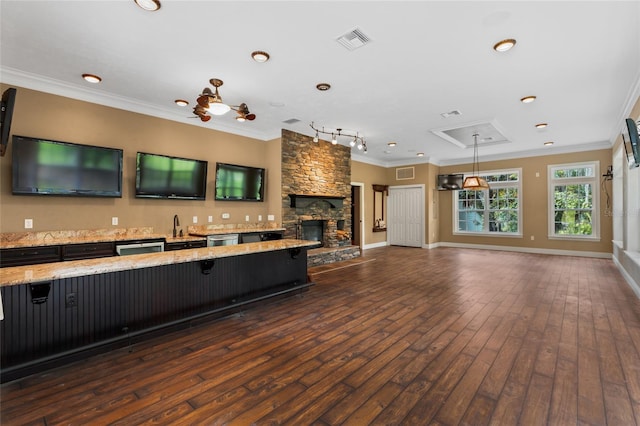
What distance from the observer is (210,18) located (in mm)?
2775

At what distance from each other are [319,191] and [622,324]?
5.42 meters

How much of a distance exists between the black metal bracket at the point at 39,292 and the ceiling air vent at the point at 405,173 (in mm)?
9676

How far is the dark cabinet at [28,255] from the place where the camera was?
3.38 meters

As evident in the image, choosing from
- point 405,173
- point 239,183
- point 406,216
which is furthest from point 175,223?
point 405,173

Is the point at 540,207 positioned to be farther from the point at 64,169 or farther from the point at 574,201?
the point at 64,169

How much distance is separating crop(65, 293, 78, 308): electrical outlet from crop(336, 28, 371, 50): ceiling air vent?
3.38 meters

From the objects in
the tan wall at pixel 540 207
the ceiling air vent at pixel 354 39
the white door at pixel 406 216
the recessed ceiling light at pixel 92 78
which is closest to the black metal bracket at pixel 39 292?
the recessed ceiling light at pixel 92 78

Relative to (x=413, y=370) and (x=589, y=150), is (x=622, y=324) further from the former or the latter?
(x=589, y=150)

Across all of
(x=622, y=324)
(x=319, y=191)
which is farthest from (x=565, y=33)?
(x=319, y=191)

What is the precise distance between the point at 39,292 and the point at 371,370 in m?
2.60

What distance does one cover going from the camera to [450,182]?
32.6 ft

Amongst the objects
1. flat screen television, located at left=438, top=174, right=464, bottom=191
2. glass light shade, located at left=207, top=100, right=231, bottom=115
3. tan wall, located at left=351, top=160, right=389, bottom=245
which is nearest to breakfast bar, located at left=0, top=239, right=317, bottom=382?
glass light shade, located at left=207, top=100, right=231, bottom=115

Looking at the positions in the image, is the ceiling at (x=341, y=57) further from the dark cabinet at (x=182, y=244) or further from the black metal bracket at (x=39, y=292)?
the black metal bracket at (x=39, y=292)

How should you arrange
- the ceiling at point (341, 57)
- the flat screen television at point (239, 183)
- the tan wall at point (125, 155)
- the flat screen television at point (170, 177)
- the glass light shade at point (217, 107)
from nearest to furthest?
the ceiling at point (341, 57)
the glass light shade at point (217, 107)
the tan wall at point (125, 155)
the flat screen television at point (170, 177)
the flat screen television at point (239, 183)
